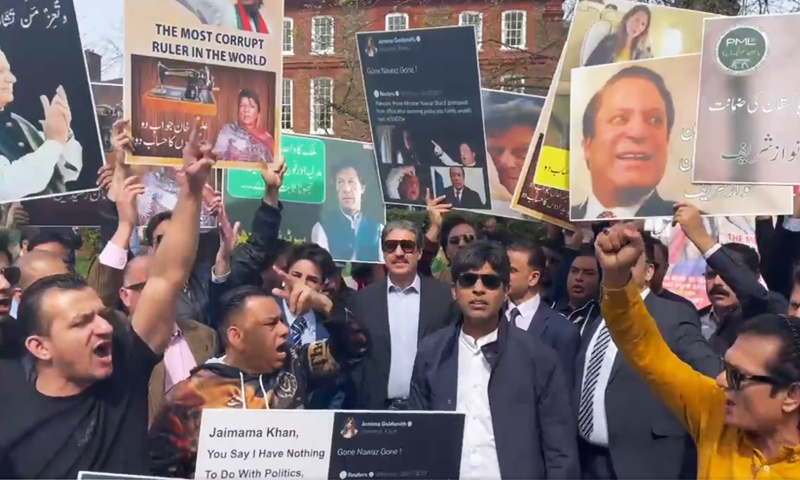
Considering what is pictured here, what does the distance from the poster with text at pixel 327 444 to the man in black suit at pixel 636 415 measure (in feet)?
4.08

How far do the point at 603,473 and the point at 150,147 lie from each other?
233 centimetres

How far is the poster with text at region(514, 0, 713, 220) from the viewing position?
16.5 ft

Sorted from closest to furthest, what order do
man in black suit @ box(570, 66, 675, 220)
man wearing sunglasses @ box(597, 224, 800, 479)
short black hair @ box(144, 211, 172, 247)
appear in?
man wearing sunglasses @ box(597, 224, 800, 479), man in black suit @ box(570, 66, 675, 220), short black hair @ box(144, 211, 172, 247)

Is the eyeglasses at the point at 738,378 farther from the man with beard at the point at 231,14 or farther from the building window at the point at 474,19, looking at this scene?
the building window at the point at 474,19

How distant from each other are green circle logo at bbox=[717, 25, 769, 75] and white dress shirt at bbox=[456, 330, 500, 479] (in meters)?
1.73

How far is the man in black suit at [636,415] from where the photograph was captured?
162 inches

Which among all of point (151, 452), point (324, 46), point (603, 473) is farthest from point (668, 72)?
point (324, 46)

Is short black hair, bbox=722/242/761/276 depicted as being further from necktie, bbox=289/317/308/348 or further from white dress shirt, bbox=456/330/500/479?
necktie, bbox=289/317/308/348

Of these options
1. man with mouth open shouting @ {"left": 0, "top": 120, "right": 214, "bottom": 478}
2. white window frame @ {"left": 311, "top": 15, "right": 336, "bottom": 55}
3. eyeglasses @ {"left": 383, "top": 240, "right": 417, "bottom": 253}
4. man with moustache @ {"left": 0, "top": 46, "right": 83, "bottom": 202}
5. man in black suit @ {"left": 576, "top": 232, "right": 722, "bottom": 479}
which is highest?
white window frame @ {"left": 311, "top": 15, "right": 336, "bottom": 55}

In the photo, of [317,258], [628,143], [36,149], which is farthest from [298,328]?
[628,143]

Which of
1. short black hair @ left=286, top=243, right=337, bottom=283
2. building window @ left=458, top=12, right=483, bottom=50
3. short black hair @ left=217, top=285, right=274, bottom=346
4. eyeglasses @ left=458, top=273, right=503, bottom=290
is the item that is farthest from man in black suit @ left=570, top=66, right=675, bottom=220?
building window @ left=458, top=12, right=483, bottom=50

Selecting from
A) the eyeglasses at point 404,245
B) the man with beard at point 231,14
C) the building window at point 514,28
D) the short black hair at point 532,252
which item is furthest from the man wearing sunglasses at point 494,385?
the building window at point 514,28

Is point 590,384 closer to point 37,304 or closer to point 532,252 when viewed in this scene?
point 532,252

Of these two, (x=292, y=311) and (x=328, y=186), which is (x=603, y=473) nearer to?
(x=292, y=311)
